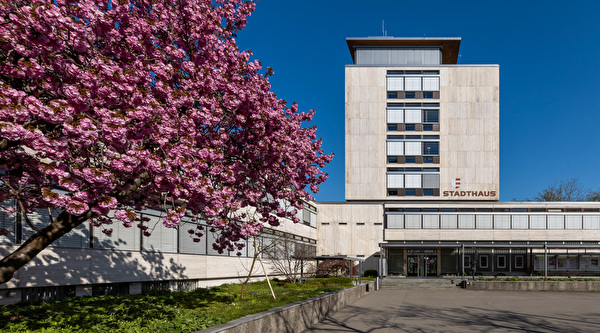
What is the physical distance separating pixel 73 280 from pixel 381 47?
57672 millimetres

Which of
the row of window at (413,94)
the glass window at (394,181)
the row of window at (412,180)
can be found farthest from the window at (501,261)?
the row of window at (413,94)

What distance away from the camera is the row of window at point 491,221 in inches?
2185

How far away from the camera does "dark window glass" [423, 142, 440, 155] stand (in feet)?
202

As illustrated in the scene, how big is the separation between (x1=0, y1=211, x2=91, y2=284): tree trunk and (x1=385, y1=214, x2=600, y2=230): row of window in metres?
50.9

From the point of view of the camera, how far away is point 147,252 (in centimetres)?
1825

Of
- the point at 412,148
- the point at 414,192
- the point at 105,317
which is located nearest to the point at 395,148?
the point at 412,148

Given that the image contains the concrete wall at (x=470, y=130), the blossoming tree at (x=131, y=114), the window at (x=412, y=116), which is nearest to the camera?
the blossoming tree at (x=131, y=114)

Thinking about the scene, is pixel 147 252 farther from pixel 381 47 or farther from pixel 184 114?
pixel 381 47

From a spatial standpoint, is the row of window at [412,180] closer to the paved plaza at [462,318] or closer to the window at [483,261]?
the window at [483,261]

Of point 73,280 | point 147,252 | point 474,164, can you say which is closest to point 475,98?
point 474,164

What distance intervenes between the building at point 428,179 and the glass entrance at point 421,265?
0.36 feet

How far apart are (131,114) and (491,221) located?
179ft

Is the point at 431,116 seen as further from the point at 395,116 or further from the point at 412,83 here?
the point at 412,83

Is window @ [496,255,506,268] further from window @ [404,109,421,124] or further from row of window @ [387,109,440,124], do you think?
window @ [404,109,421,124]
